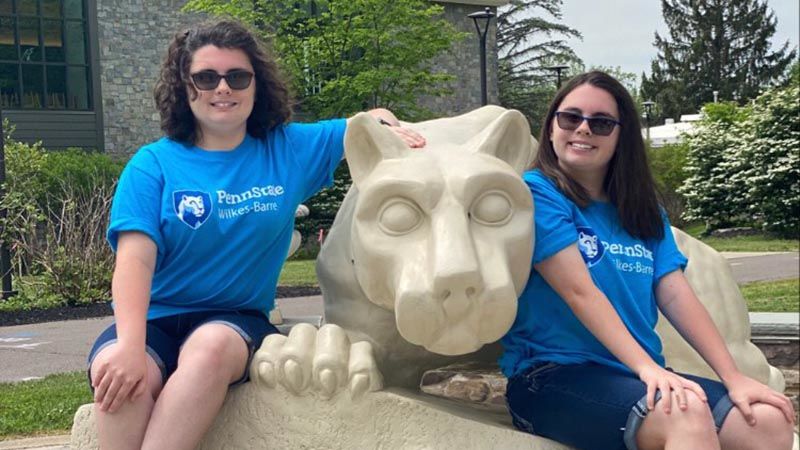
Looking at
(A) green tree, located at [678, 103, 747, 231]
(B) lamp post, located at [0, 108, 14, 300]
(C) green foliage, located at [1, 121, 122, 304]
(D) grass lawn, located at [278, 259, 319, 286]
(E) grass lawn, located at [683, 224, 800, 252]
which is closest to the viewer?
(C) green foliage, located at [1, 121, 122, 304]

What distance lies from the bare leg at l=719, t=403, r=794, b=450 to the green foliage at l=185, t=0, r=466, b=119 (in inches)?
708

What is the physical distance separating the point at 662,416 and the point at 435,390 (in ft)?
7.39

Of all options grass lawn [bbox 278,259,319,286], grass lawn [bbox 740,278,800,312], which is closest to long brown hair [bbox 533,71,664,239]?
grass lawn [bbox 740,278,800,312]

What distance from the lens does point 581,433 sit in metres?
2.00

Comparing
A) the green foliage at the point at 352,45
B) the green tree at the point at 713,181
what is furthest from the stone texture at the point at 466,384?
the green tree at the point at 713,181

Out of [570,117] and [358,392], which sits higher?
[570,117]

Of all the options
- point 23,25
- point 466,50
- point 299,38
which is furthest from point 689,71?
point 23,25

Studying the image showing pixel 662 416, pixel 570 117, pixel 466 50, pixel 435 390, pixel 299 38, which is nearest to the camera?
pixel 662 416

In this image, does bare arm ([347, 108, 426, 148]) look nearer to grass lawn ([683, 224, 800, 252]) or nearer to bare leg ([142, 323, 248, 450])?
bare leg ([142, 323, 248, 450])

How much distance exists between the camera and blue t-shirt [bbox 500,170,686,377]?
6.82 feet

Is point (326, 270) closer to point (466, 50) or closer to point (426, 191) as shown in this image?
point (426, 191)

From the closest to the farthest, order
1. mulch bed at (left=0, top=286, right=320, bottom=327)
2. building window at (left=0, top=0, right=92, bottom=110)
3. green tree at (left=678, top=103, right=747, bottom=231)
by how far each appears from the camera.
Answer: mulch bed at (left=0, top=286, right=320, bottom=327), green tree at (left=678, top=103, right=747, bottom=231), building window at (left=0, top=0, right=92, bottom=110)

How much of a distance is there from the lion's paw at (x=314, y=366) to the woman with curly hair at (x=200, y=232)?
55mm

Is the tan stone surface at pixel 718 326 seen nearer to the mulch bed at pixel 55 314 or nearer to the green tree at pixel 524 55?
the mulch bed at pixel 55 314
